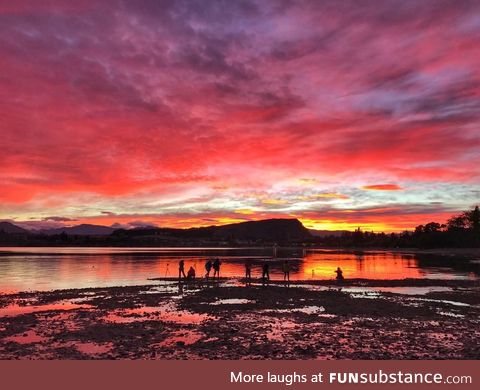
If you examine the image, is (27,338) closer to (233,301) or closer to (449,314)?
(233,301)

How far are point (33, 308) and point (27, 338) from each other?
37.1ft

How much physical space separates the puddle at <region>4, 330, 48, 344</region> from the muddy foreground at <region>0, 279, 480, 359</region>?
5cm

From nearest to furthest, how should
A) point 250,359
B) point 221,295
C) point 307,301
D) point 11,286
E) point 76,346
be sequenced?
point 250,359 → point 76,346 → point 307,301 → point 221,295 → point 11,286

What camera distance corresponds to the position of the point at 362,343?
19.1 meters

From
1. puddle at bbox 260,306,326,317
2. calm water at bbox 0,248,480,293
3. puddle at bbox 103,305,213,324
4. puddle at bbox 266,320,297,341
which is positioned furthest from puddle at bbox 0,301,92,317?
puddle at bbox 266,320,297,341

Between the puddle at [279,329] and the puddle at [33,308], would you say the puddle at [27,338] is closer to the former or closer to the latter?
the puddle at [33,308]

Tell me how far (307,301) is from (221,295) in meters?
7.90

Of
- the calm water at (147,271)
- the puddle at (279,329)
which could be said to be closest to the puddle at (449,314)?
the puddle at (279,329)

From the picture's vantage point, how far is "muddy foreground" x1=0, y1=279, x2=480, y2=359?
17.7 m

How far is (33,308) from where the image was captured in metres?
30.3
